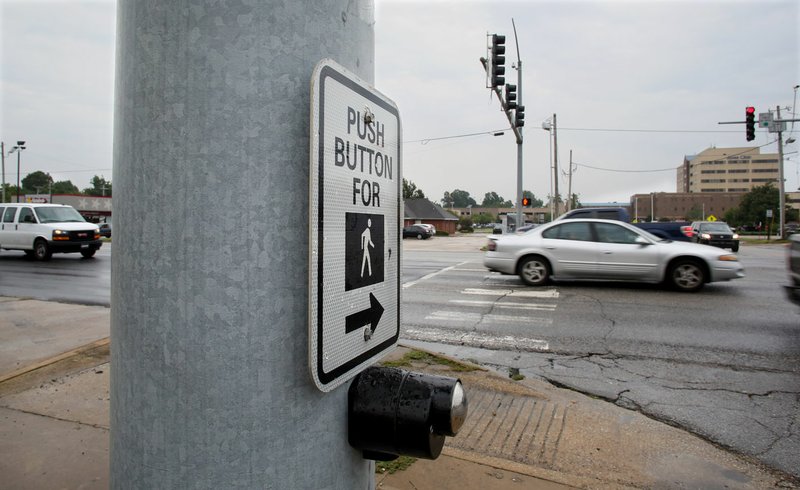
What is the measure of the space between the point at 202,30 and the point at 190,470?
0.96 meters

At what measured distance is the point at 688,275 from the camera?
10.4 metres

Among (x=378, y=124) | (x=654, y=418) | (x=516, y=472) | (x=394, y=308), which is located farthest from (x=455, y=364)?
(x=378, y=124)

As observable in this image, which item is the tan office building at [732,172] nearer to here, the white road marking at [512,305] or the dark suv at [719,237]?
the dark suv at [719,237]

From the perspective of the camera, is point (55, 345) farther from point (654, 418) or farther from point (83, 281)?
point (83, 281)

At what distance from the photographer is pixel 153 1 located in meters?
1.13

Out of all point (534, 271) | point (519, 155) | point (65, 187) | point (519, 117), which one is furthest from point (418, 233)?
point (65, 187)

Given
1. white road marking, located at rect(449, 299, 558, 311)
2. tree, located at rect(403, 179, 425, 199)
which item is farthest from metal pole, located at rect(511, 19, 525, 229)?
tree, located at rect(403, 179, 425, 199)

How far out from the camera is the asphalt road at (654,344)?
4250 millimetres

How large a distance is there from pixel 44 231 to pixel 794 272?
20715 mm

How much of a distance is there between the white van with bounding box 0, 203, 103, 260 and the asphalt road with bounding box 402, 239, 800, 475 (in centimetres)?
1338

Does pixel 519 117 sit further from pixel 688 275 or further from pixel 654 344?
pixel 654 344

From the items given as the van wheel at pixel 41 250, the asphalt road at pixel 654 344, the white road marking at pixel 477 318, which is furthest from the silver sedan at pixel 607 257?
the van wheel at pixel 41 250

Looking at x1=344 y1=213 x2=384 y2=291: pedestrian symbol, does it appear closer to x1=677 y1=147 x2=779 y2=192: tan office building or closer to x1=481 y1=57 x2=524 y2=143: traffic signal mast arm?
x1=481 y1=57 x2=524 y2=143: traffic signal mast arm

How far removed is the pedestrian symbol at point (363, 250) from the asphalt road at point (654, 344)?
11.5 ft
